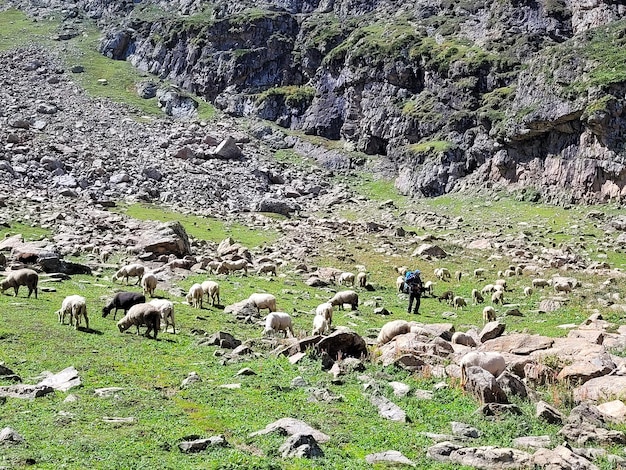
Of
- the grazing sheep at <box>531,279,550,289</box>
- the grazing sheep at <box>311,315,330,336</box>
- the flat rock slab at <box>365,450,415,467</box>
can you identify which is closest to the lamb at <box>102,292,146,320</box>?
the grazing sheep at <box>311,315,330,336</box>

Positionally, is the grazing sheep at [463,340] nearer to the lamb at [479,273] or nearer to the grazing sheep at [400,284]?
the grazing sheep at [400,284]

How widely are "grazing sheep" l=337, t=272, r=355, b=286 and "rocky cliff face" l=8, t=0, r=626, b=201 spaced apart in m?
42.8

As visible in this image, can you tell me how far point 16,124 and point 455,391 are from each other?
96580mm

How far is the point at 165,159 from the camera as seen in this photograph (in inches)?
3723

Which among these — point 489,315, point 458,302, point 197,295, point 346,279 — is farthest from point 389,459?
point 346,279

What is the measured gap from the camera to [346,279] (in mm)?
39812

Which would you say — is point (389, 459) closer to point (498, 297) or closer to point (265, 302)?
point (265, 302)

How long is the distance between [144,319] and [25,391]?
7720 mm

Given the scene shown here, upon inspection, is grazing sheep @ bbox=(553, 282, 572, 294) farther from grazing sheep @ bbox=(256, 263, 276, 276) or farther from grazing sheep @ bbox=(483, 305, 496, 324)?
grazing sheep @ bbox=(256, 263, 276, 276)

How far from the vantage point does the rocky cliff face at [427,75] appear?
→ 73500mm

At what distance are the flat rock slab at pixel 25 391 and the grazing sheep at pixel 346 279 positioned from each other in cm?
2678

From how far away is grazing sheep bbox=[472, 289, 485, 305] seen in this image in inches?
1393

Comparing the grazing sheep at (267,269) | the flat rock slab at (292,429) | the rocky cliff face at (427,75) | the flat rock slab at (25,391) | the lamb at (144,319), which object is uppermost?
the rocky cliff face at (427,75)

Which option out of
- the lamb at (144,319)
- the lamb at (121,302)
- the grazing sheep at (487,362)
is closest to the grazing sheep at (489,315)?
the grazing sheep at (487,362)
